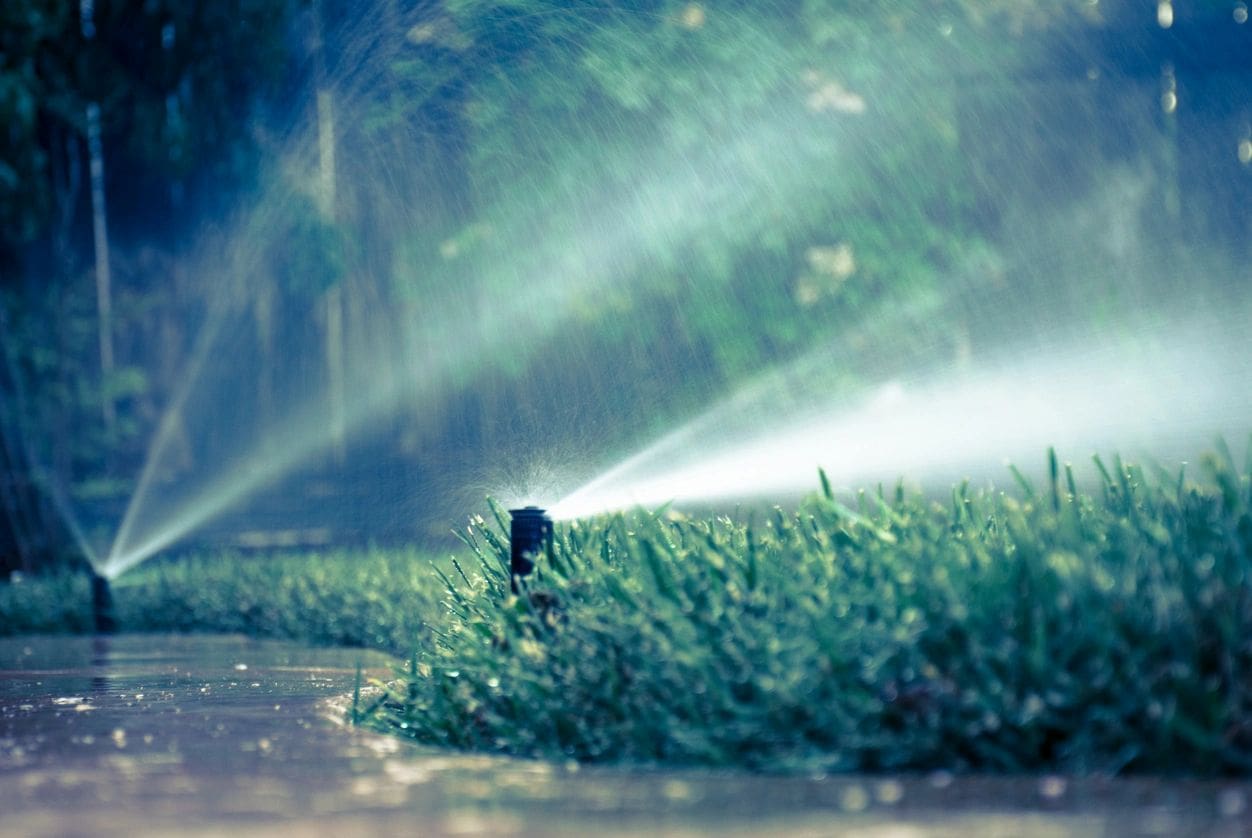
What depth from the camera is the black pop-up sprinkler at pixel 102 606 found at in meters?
12.7

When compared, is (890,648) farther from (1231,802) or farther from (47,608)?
(47,608)

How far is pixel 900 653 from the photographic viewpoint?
4605 millimetres

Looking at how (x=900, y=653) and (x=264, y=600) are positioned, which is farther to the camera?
(x=264, y=600)

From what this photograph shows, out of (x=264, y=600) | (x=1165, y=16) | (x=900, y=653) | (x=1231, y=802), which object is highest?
(x=1165, y=16)

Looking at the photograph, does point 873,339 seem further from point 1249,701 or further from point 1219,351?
point 1249,701

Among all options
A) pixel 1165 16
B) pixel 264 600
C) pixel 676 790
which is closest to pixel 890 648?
pixel 676 790

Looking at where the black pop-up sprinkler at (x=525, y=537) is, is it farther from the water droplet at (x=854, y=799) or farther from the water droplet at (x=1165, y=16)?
the water droplet at (x=1165, y=16)

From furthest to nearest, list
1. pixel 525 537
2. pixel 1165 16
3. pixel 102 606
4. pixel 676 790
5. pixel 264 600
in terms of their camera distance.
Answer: pixel 1165 16 → pixel 102 606 → pixel 264 600 → pixel 525 537 → pixel 676 790

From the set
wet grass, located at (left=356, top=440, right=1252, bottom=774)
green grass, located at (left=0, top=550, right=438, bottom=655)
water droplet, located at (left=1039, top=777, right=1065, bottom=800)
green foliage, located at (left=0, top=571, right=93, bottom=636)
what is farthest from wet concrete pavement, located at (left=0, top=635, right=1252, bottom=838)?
green foliage, located at (left=0, top=571, right=93, bottom=636)

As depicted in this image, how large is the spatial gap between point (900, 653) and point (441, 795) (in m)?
1.33

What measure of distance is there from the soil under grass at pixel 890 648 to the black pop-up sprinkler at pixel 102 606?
680cm

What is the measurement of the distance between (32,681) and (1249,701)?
19.8 feet

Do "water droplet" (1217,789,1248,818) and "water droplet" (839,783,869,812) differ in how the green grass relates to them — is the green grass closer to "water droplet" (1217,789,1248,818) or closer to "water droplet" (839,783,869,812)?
"water droplet" (839,783,869,812)

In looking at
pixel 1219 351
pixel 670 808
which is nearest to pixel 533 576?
pixel 670 808
